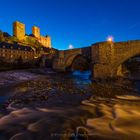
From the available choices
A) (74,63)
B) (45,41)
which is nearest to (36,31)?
(45,41)

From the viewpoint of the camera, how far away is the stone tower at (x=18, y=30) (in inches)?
3076

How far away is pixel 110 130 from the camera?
4.91m

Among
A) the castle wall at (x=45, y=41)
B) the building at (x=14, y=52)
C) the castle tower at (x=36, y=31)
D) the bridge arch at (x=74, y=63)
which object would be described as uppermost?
the castle tower at (x=36, y=31)

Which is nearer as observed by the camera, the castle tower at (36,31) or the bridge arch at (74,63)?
the bridge arch at (74,63)

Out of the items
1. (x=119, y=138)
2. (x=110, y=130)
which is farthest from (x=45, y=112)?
(x=119, y=138)

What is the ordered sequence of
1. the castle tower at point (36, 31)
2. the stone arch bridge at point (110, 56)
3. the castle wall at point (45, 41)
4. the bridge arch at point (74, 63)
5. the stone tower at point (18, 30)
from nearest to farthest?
the stone arch bridge at point (110, 56) < the bridge arch at point (74, 63) < the stone tower at point (18, 30) < the castle tower at point (36, 31) < the castle wall at point (45, 41)

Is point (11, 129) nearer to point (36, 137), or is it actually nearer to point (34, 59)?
point (36, 137)

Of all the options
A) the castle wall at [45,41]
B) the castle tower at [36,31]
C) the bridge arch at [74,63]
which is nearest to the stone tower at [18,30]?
the castle tower at [36,31]

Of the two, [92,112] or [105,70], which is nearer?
[92,112]

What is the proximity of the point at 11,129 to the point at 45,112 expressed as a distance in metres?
2.00

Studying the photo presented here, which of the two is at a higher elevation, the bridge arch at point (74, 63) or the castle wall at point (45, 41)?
the castle wall at point (45, 41)

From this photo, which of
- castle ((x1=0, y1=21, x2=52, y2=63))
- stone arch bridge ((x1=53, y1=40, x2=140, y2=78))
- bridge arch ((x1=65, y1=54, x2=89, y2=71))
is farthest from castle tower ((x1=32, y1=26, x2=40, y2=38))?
stone arch bridge ((x1=53, y1=40, x2=140, y2=78))

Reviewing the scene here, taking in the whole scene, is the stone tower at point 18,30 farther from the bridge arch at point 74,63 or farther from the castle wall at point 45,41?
the bridge arch at point 74,63

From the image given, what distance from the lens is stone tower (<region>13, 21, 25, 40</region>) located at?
7812 centimetres
